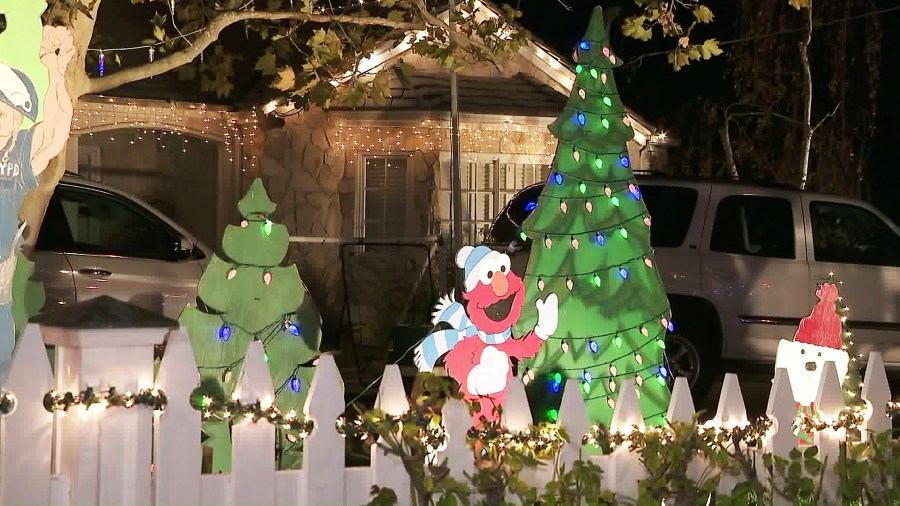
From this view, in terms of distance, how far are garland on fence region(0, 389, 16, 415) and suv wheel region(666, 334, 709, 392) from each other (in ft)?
25.2

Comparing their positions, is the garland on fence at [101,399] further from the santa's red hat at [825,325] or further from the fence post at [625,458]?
the santa's red hat at [825,325]

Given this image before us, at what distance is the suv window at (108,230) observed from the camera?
35.9 ft

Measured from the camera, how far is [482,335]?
619 cm

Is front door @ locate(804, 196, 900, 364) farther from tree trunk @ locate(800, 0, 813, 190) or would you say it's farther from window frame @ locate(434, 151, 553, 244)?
tree trunk @ locate(800, 0, 813, 190)

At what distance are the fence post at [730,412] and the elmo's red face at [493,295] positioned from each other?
44.7 inches

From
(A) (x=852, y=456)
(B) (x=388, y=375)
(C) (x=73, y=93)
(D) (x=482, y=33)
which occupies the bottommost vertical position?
(A) (x=852, y=456)

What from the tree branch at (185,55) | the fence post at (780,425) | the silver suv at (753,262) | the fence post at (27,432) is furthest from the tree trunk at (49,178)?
the silver suv at (753,262)

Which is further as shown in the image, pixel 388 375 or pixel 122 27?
pixel 122 27

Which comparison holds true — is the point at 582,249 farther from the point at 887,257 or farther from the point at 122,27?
the point at 122,27

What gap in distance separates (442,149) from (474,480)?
1151 centimetres

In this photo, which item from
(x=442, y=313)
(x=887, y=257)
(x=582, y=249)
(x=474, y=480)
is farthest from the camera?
(x=887, y=257)

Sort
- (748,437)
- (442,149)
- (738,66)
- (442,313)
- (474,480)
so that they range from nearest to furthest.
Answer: (474,480), (748,437), (442,313), (442,149), (738,66)

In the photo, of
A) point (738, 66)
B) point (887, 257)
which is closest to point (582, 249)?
point (887, 257)

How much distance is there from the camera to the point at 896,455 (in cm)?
591
